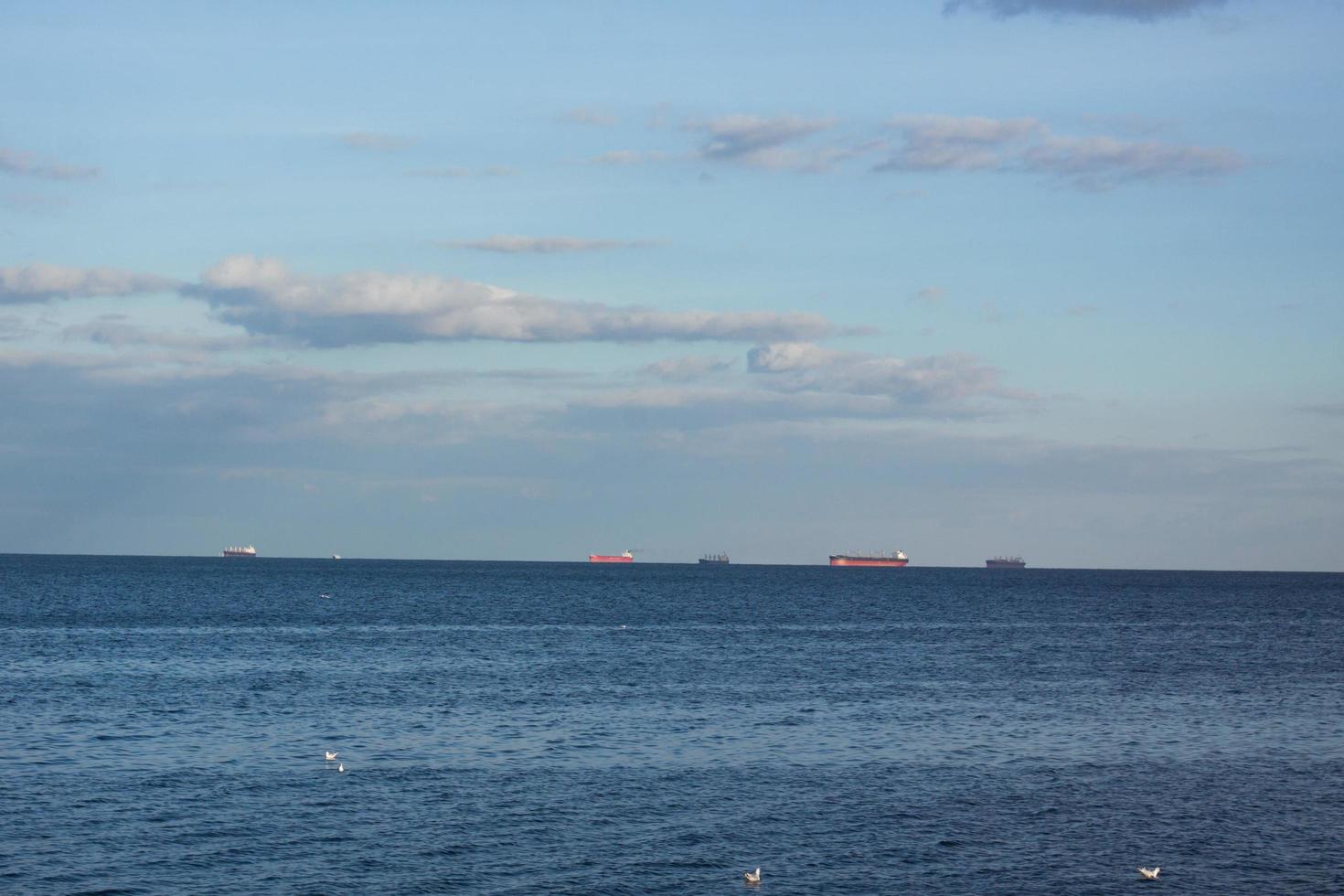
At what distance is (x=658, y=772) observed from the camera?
58969mm

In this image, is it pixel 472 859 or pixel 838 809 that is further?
pixel 838 809

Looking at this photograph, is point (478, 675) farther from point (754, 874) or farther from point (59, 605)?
point (59, 605)

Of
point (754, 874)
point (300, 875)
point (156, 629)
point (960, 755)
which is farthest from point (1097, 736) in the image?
point (156, 629)

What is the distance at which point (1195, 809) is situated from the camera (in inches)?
2112

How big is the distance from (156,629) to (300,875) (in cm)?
9899

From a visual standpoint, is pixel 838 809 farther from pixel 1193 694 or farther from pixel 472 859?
pixel 1193 694

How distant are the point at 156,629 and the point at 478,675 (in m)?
54.8

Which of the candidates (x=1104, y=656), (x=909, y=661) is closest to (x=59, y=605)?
(x=909, y=661)

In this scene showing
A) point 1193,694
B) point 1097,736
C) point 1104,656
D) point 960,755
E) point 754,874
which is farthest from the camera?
point 1104,656

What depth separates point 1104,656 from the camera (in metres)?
117

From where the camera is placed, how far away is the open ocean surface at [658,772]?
4462cm

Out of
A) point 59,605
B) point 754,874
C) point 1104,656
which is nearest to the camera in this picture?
point 754,874

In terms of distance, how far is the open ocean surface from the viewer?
4462cm

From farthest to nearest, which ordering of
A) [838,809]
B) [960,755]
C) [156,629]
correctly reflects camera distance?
[156,629]
[960,755]
[838,809]
